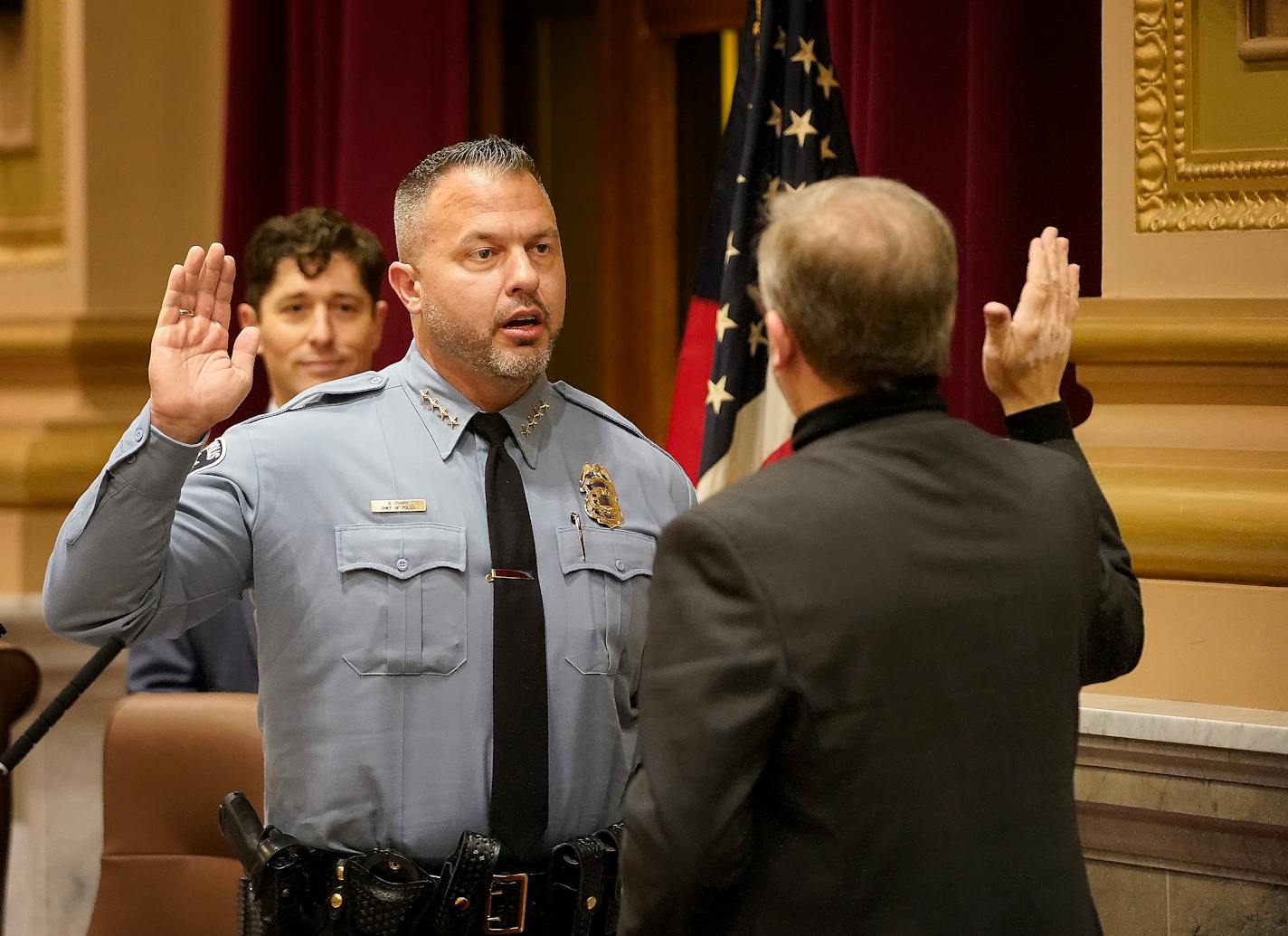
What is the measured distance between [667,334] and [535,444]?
1.85m

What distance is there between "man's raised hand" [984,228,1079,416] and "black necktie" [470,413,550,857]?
0.61 m

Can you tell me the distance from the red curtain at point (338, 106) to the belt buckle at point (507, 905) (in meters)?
2.08

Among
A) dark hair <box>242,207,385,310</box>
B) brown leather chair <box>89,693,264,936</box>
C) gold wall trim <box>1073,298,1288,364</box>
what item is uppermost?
dark hair <box>242,207,385,310</box>

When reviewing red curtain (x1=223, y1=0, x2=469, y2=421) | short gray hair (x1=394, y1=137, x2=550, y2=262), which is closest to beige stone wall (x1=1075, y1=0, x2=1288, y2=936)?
short gray hair (x1=394, y1=137, x2=550, y2=262)

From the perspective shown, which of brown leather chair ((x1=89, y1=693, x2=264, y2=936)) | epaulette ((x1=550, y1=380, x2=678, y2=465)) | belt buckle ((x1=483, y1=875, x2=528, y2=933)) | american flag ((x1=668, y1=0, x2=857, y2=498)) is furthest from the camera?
american flag ((x1=668, y1=0, x2=857, y2=498))

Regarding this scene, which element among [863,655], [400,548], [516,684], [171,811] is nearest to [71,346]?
[171,811]

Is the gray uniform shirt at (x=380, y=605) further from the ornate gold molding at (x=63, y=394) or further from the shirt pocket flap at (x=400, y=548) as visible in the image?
the ornate gold molding at (x=63, y=394)

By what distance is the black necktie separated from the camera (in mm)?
1724

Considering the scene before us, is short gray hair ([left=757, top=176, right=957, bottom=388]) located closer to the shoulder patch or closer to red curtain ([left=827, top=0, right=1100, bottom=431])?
the shoulder patch

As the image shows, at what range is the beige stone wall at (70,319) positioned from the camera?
Answer: 132 inches

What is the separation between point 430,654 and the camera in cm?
174

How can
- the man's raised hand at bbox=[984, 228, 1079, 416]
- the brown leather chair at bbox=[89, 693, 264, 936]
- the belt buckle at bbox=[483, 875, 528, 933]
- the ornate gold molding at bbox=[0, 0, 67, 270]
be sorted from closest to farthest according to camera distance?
the man's raised hand at bbox=[984, 228, 1079, 416] < the belt buckle at bbox=[483, 875, 528, 933] < the brown leather chair at bbox=[89, 693, 264, 936] < the ornate gold molding at bbox=[0, 0, 67, 270]

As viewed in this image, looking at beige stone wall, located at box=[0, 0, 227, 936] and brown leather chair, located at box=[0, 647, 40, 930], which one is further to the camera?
beige stone wall, located at box=[0, 0, 227, 936]

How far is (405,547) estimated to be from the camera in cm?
177
